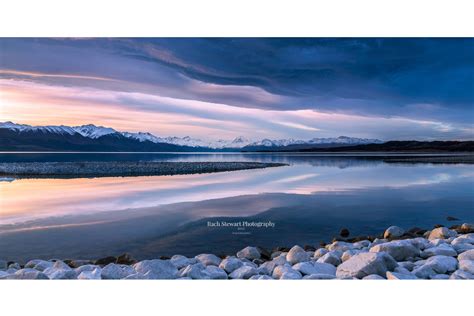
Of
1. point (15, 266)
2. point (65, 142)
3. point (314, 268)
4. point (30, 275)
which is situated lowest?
point (15, 266)

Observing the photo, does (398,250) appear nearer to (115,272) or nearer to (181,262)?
(181,262)

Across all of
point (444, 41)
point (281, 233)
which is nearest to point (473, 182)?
point (444, 41)

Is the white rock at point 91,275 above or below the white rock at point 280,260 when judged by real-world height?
below

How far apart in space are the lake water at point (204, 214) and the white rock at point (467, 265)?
250 centimetres

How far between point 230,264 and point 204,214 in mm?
2277

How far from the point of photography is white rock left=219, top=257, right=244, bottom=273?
19.8ft

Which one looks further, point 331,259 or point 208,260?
point 208,260

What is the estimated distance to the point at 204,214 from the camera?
8.22m

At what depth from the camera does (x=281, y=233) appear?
777 cm

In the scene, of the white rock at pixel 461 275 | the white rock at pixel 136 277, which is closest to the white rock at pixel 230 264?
the white rock at pixel 136 277

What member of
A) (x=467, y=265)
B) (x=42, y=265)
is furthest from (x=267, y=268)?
(x=42, y=265)

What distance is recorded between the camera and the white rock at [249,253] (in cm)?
671

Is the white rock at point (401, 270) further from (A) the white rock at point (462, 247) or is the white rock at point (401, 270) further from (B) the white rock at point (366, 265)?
(A) the white rock at point (462, 247)

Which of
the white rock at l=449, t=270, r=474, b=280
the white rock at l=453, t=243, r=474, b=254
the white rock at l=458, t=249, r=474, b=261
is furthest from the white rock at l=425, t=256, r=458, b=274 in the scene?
the white rock at l=453, t=243, r=474, b=254
